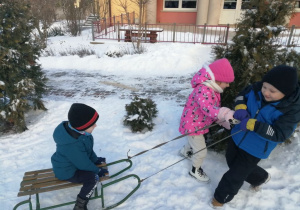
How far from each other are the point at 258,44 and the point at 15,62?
4091 millimetres

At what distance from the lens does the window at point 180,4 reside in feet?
58.9

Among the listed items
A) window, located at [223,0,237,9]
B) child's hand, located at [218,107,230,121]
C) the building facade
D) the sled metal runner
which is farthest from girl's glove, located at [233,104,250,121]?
window, located at [223,0,237,9]

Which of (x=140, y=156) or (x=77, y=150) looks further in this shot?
(x=140, y=156)

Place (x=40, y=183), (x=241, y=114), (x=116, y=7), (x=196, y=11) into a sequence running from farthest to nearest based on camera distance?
1. (x=116, y=7)
2. (x=196, y=11)
3. (x=40, y=183)
4. (x=241, y=114)

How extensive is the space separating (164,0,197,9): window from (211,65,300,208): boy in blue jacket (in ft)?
56.2

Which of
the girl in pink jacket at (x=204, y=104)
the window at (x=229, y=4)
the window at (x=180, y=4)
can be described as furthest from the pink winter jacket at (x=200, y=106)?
the window at (x=180, y=4)

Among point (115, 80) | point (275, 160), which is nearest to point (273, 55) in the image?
point (275, 160)

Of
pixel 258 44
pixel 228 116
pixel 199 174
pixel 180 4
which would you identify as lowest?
pixel 199 174

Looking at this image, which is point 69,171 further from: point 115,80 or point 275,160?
point 115,80

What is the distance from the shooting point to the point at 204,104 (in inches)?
108

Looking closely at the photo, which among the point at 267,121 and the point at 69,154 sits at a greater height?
the point at 267,121

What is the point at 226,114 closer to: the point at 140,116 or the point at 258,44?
the point at 258,44

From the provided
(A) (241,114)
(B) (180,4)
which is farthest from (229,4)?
(A) (241,114)

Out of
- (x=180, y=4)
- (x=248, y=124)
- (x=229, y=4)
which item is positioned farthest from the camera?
(x=180, y=4)
